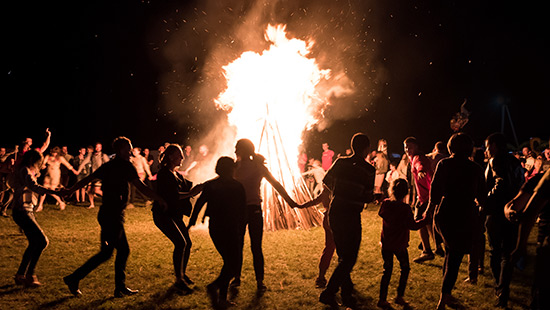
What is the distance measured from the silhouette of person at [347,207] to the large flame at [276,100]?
5.74 meters

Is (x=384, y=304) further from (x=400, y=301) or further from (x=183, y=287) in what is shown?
(x=183, y=287)

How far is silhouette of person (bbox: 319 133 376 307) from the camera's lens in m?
5.11

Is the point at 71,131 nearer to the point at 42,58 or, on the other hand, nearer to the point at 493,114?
the point at 42,58

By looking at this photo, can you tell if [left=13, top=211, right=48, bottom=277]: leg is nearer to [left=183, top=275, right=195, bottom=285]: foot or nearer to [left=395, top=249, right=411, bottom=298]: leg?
[left=183, top=275, right=195, bottom=285]: foot

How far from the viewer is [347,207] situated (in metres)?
5.13

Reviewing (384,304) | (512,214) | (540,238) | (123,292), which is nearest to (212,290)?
(123,292)

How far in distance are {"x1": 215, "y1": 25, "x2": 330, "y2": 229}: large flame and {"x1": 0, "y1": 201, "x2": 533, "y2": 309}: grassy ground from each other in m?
0.91

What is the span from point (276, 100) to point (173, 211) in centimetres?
606

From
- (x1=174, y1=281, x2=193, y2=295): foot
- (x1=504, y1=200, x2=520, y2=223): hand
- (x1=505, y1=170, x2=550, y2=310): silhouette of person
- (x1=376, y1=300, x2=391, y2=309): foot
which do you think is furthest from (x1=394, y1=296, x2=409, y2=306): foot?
(x1=174, y1=281, x2=193, y2=295): foot

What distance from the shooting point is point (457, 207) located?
4.99m

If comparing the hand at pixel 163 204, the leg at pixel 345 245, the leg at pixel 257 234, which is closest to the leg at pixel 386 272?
the leg at pixel 345 245

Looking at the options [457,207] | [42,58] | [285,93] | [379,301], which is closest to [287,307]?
[379,301]

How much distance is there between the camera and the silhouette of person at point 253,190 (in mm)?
6031

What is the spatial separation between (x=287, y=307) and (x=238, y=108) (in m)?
7.03
